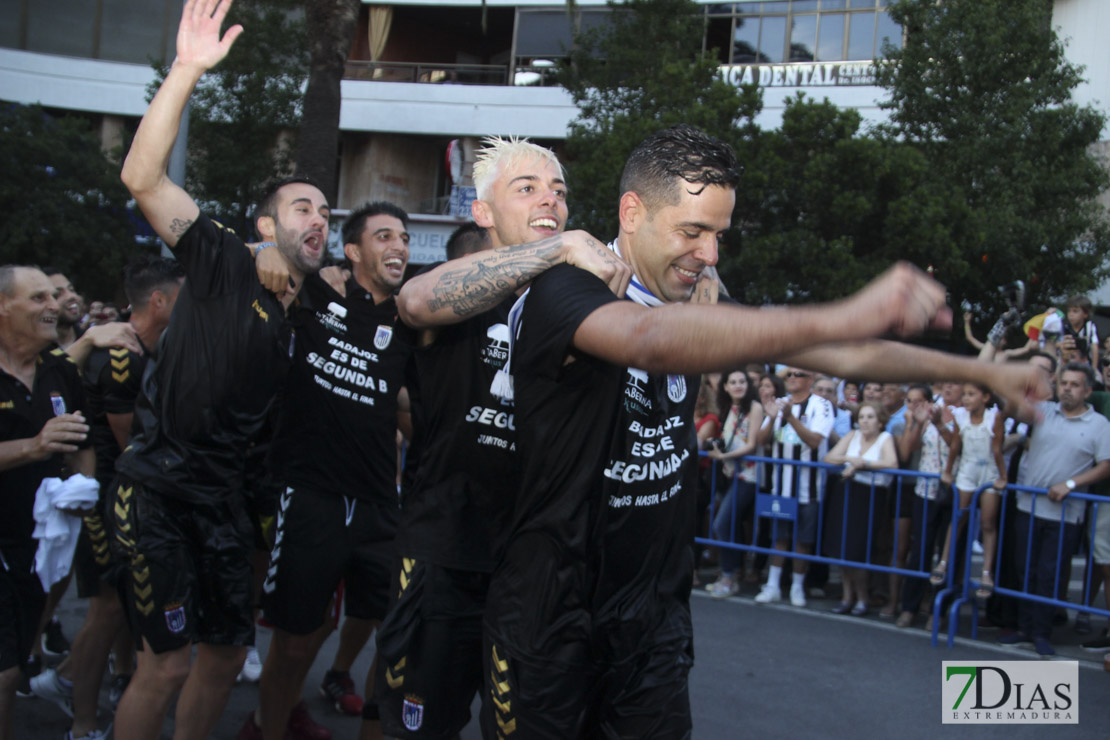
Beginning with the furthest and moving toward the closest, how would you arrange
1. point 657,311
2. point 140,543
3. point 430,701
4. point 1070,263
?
point 1070,263, point 140,543, point 430,701, point 657,311

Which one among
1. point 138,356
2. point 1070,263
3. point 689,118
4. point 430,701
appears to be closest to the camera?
point 430,701

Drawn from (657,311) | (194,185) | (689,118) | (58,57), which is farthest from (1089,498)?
(58,57)

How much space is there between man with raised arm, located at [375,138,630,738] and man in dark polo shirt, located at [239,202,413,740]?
3.43ft

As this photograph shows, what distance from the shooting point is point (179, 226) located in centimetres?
337

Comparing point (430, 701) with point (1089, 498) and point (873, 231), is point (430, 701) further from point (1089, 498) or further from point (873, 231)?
point (873, 231)

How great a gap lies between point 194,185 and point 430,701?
20.4 meters

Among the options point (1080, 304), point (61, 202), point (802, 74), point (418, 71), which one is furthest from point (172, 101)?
point (418, 71)

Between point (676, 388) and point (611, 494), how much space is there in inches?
14.2

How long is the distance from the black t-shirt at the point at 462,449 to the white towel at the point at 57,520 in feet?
6.01

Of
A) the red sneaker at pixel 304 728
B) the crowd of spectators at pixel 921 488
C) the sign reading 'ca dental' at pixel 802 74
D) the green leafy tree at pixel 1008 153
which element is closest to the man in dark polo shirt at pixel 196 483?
the red sneaker at pixel 304 728

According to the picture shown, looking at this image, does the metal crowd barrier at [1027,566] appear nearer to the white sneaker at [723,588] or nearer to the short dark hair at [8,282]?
the white sneaker at [723,588]

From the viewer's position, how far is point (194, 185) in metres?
21.2

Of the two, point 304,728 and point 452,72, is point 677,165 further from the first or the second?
point 452,72

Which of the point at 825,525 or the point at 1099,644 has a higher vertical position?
the point at 825,525
